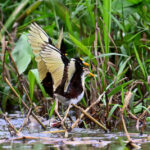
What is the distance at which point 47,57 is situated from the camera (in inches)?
126

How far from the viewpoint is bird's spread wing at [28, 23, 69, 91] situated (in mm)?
3201

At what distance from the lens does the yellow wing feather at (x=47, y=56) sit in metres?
3.20

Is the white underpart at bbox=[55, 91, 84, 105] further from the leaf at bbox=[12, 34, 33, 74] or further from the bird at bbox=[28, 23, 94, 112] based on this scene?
the leaf at bbox=[12, 34, 33, 74]

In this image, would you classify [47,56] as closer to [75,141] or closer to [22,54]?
[75,141]

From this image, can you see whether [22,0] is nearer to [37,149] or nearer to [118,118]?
[118,118]

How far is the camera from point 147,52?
13.9ft

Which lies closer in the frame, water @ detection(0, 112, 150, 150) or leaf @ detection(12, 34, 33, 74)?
water @ detection(0, 112, 150, 150)

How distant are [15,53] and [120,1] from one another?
131 cm

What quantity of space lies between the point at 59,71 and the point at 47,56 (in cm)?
18

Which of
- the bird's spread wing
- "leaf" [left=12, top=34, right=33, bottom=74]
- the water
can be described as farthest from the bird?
"leaf" [left=12, top=34, right=33, bottom=74]

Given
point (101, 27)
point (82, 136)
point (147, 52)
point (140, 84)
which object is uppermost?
point (101, 27)

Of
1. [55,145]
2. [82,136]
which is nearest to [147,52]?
[82,136]

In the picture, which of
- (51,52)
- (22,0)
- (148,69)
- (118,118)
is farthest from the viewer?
(22,0)

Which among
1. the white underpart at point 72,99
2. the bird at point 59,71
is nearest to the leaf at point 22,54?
the bird at point 59,71
